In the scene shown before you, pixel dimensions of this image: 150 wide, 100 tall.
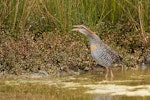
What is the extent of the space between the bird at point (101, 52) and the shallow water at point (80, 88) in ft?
0.66

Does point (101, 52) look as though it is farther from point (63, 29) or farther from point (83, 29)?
point (63, 29)

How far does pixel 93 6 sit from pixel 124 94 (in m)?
3.17

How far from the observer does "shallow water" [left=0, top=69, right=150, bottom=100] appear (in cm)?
970

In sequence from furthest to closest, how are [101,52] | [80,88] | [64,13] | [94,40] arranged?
[64,13]
[94,40]
[101,52]
[80,88]

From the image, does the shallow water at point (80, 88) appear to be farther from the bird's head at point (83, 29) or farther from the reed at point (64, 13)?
the reed at point (64, 13)

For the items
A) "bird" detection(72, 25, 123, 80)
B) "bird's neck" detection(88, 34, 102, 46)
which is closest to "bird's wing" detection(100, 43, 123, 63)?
"bird" detection(72, 25, 123, 80)

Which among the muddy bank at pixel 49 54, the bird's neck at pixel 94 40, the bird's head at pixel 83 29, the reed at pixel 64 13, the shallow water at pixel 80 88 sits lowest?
the shallow water at pixel 80 88

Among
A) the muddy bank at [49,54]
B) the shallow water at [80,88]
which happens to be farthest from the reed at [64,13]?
the shallow water at [80,88]

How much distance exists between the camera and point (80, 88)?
33.8ft

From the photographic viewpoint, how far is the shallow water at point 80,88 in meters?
9.70

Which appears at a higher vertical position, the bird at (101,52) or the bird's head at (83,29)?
the bird's head at (83,29)

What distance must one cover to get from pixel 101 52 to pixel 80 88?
1.25 meters

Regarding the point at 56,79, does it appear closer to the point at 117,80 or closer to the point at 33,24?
the point at 117,80

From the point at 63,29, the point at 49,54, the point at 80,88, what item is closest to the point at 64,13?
the point at 63,29
